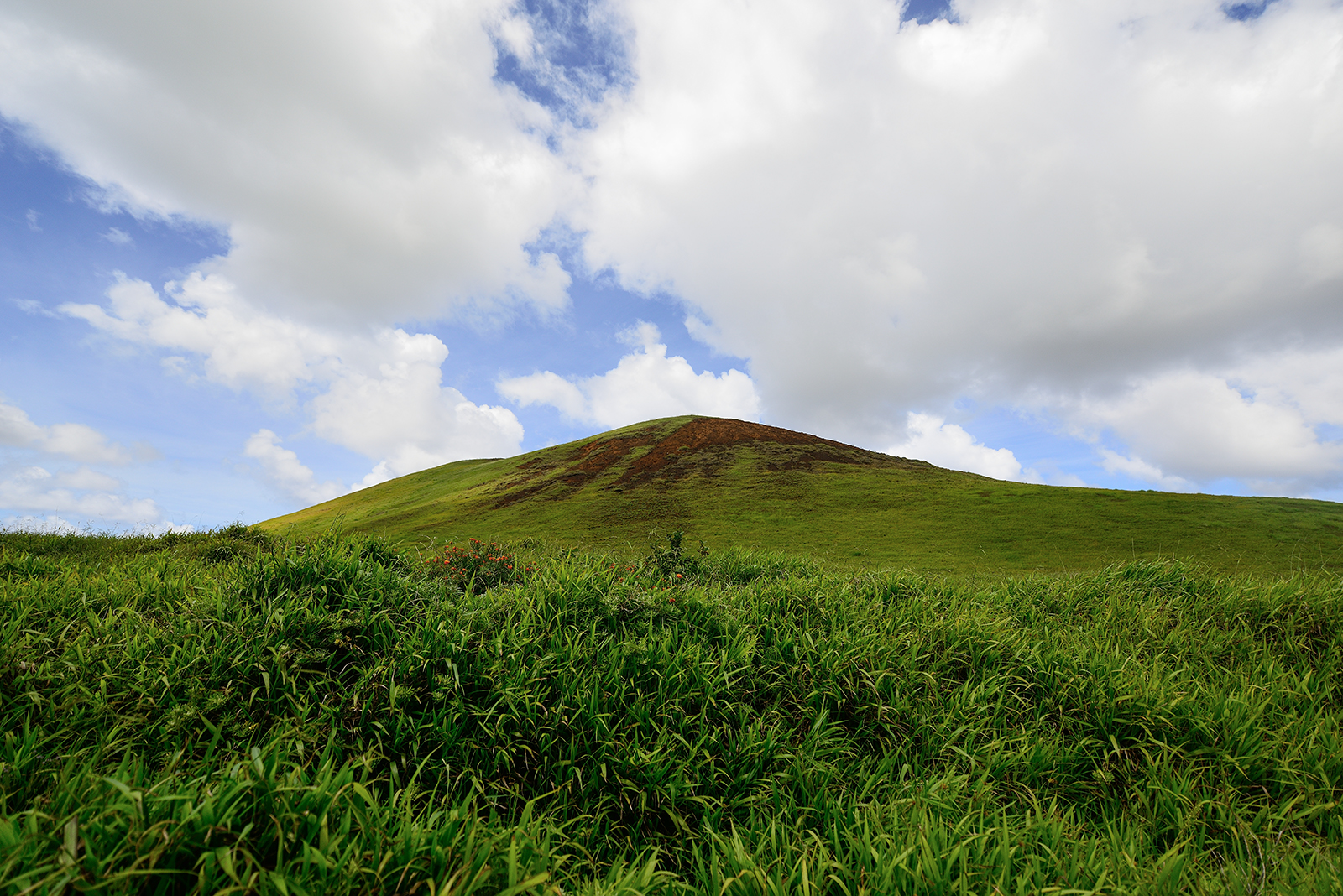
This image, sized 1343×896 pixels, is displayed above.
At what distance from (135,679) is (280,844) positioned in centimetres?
305

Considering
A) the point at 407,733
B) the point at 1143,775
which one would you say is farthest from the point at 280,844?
the point at 1143,775

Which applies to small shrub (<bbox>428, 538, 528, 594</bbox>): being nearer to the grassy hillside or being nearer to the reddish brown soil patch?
the grassy hillside

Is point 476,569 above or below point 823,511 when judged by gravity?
below

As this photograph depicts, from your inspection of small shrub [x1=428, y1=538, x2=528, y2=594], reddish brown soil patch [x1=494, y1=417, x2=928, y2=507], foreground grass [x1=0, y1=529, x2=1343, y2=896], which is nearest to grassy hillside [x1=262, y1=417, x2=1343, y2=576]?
reddish brown soil patch [x1=494, y1=417, x2=928, y2=507]

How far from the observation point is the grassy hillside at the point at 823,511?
21078mm

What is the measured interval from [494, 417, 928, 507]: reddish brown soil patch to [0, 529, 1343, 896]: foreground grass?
3477 cm

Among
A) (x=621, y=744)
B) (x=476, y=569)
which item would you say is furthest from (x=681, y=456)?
(x=621, y=744)

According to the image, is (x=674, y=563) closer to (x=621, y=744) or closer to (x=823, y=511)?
(x=621, y=744)

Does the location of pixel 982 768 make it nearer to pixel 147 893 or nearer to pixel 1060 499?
pixel 147 893

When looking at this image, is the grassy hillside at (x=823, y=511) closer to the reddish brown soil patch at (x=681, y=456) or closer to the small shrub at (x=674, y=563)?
the reddish brown soil patch at (x=681, y=456)

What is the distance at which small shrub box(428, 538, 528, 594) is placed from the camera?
7703 millimetres

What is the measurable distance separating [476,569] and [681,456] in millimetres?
39738

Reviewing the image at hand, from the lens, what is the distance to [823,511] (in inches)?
1248

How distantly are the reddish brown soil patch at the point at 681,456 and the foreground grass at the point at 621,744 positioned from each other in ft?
114
